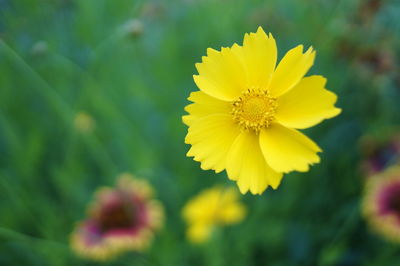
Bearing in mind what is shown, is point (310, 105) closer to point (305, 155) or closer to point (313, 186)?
point (305, 155)

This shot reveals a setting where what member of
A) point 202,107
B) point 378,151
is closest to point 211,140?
point 202,107

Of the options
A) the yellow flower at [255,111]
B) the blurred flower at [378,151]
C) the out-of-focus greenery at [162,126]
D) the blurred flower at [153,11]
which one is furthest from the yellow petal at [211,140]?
the blurred flower at [153,11]

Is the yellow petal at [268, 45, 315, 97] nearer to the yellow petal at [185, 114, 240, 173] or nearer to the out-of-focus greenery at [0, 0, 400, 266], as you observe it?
the yellow petal at [185, 114, 240, 173]

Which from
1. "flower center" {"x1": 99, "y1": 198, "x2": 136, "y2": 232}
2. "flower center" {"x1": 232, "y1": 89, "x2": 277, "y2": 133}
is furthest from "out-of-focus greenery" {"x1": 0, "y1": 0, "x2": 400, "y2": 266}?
"flower center" {"x1": 232, "y1": 89, "x2": 277, "y2": 133}

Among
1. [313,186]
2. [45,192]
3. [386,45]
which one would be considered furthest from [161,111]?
[386,45]

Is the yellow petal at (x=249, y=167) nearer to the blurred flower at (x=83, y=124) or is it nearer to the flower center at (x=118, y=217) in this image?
the flower center at (x=118, y=217)

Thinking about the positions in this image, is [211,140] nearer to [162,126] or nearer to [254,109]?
[254,109]
